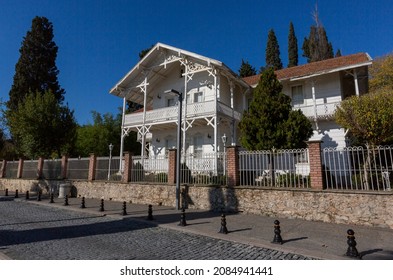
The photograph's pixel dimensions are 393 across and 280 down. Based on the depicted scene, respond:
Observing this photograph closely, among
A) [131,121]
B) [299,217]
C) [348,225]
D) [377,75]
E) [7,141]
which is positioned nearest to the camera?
[348,225]

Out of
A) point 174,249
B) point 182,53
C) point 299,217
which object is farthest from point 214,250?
point 182,53

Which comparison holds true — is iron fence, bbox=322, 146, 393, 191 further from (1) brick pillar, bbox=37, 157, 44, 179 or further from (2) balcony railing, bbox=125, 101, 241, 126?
(1) brick pillar, bbox=37, 157, 44, 179

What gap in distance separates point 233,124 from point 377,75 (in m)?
23.2

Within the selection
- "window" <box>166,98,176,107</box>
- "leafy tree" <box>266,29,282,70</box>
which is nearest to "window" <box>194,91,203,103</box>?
"window" <box>166,98,176,107</box>

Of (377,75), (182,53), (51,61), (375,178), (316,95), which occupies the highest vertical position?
(51,61)

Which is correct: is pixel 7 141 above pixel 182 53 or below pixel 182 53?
below

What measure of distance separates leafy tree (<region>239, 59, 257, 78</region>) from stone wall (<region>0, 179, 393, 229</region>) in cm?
3108

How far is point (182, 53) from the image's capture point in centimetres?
1767

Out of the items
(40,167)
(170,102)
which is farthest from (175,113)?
(40,167)

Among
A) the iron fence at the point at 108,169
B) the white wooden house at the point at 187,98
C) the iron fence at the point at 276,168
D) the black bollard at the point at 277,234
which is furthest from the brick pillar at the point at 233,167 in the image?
the iron fence at the point at 108,169

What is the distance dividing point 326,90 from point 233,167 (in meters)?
10.8

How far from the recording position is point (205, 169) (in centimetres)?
1178

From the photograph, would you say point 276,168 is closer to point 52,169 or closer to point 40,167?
point 52,169
